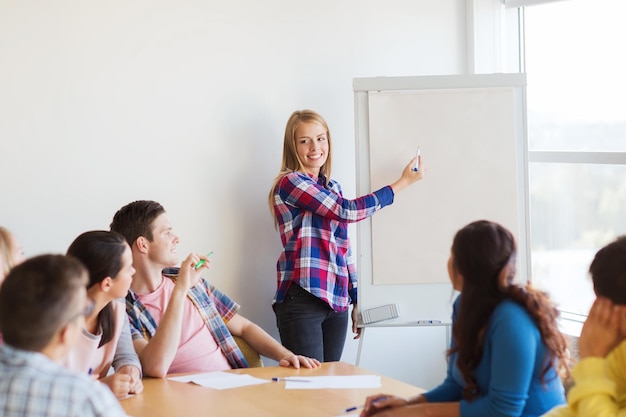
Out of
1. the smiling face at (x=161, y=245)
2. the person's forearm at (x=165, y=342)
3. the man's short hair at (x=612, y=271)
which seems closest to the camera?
the man's short hair at (x=612, y=271)

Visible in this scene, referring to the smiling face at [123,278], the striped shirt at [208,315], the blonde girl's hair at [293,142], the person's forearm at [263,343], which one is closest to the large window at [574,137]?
the blonde girl's hair at [293,142]

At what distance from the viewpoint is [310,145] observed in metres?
3.79

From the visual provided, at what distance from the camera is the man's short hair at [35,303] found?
66.6 inches

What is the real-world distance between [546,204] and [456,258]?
7.89 ft

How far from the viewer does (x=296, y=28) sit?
162 inches

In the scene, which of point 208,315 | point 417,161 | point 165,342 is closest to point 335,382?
point 165,342

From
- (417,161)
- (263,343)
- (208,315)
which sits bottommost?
(263,343)

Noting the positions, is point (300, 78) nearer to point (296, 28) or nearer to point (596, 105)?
point (296, 28)

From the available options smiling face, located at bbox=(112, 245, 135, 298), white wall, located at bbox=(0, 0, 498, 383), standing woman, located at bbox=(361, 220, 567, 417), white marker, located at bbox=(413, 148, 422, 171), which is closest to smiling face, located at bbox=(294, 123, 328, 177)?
white wall, located at bbox=(0, 0, 498, 383)

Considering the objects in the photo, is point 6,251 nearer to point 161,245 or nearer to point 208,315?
point 161,245

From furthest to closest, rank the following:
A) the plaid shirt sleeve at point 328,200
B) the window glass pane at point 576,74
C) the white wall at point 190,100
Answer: the window glass pane at point 576,74 < the plaid shirt sleeve at point 328,200 < the white wall at point 190,100

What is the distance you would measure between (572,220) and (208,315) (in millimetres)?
1964

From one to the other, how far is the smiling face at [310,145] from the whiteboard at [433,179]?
0.55 feet

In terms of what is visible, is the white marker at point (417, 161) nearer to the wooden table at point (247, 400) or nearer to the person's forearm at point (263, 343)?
the person's forearm at point (263, 343)
